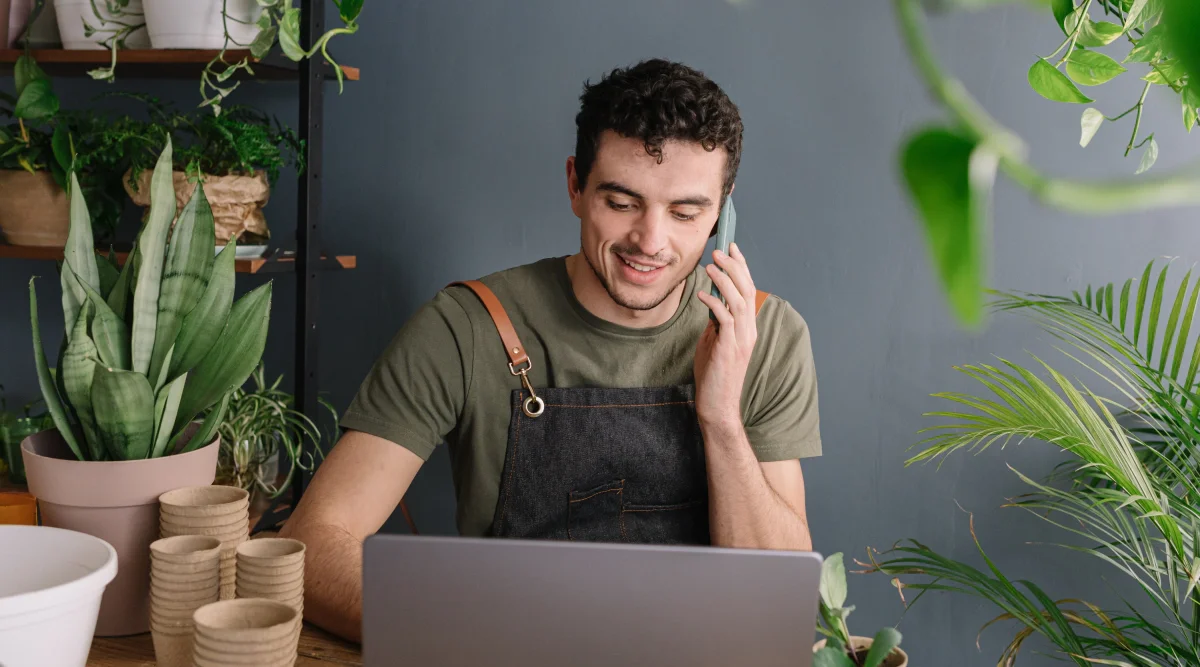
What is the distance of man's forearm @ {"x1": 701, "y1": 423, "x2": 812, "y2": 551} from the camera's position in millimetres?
1662

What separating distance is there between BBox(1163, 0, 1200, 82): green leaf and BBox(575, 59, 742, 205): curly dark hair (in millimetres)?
1568

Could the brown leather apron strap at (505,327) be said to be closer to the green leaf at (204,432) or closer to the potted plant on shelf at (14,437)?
the green leaf at (204,432)

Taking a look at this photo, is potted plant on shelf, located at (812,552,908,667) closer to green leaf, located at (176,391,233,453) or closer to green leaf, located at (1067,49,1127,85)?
green leaf, located at (1067,49,1127,85)

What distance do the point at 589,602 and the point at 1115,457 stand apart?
3.72 feet

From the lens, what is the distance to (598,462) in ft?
5.61

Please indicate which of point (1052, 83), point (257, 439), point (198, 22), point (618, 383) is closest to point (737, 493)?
point (618, 383)

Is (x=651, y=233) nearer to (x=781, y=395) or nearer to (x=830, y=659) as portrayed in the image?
(x=781, y=395)

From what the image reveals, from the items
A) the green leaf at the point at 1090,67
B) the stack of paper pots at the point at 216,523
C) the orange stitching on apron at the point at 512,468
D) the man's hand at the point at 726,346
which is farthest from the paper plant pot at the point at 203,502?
the green leaf at the point at 1090,67

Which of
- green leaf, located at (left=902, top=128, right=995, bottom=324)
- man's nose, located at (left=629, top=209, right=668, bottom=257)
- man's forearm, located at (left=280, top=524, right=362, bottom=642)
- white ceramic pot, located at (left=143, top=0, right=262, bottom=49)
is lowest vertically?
man's forearm, located at (left=280, top=524, right=362, bottom=642)

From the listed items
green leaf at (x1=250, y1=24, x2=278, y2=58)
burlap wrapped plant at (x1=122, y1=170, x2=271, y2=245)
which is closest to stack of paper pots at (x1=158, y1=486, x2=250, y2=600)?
burlap wrapped plant at (x1=122, y1=170, x2=271, y2=245)

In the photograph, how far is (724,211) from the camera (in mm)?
1768

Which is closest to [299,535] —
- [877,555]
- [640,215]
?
[640,215]

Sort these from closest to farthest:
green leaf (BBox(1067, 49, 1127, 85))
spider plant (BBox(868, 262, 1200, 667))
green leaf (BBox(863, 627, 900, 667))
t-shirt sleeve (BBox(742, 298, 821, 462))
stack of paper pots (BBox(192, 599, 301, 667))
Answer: green leaf (BBox(1067, 49, 1127, 85)) → green leaf (BBox(863, 627, 900, 667)) → stack of paper pots (BBox(192, 599, 301, 667)) → spider plant (BBox(868, 262, 1200, 667)) → t-shirt sleeve (BBox(742, 298, 821, 462))

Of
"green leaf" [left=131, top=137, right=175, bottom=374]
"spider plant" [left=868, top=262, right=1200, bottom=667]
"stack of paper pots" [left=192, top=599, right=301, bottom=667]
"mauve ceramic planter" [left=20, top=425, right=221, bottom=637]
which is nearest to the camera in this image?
"stack of paper pots" [left=192, top=599, right=301, bottom=667]
